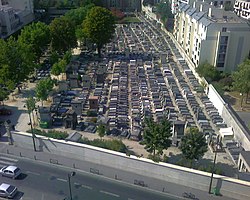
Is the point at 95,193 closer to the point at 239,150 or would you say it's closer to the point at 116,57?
the point at 239,150

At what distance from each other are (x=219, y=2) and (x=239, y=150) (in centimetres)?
7663

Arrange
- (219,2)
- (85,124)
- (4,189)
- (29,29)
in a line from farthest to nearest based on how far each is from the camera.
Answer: (219,2) < (29,29) < (85,124) < (4,189)

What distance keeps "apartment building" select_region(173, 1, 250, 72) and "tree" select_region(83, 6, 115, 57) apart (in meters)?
22.6

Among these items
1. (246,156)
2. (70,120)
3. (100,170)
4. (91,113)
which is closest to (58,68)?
(91,113)

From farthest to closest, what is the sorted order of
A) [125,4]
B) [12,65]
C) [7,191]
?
[125,4] → [12,65] → [7,191]

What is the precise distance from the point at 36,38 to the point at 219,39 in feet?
137

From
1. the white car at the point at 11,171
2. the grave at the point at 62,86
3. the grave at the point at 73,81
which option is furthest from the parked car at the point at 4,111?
the white car at the point at 11,171

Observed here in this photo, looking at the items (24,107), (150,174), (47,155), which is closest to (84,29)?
(24,107)

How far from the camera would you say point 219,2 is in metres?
100

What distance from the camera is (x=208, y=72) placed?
57.1 metres

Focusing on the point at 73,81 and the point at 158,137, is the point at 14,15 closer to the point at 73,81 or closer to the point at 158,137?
the point at 73,81

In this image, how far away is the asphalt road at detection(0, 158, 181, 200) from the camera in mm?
30453

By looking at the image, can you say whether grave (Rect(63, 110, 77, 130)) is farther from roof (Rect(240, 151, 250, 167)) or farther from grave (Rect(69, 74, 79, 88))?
roof (Rect(240, 151, 250, 167))

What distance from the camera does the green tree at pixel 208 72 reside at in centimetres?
5712
